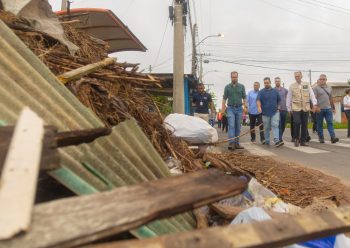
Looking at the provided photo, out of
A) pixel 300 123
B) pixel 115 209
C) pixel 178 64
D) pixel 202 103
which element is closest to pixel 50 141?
pixel 115 209

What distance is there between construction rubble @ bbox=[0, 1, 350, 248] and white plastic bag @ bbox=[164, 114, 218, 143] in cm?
15

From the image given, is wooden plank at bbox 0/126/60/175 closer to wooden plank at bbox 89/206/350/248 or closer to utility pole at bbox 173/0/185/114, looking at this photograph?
wooden plank at bbox 89/206/350/248

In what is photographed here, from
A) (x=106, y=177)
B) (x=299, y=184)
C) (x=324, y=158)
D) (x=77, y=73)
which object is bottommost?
(x=324, y=158)

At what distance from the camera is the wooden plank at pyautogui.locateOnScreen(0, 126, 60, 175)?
5.30 feet

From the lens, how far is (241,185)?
5.85 ft

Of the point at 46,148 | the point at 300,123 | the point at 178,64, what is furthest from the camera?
the point at 300,123

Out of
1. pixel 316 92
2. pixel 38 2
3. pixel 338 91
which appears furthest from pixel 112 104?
pixel 338 91

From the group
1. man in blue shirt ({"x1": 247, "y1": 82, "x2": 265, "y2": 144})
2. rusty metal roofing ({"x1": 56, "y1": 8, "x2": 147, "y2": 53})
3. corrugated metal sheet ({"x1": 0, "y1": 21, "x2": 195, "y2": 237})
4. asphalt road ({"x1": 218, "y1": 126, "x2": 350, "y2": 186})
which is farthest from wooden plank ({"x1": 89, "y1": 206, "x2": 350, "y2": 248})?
man in blue shirt ({"x1": 247, "y1": 82, "x2": 265, "y2": 144})

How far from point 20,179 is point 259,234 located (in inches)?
32.1

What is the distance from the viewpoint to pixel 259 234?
1473 millimetres

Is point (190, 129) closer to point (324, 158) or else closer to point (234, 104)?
point (324, 158)

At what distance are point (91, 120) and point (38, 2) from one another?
8.33 ft

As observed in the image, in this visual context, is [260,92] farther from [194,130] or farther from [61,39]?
[61,39]

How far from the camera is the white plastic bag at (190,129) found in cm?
581
